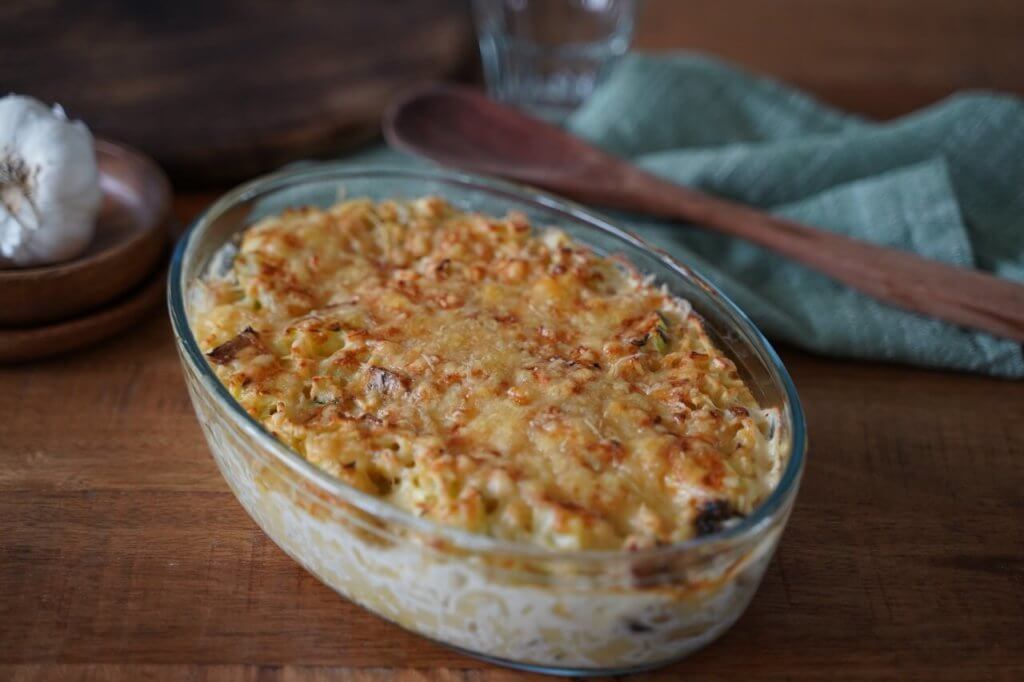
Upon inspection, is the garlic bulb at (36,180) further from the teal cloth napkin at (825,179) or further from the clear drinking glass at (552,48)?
the clear drinking glass at (552,48)

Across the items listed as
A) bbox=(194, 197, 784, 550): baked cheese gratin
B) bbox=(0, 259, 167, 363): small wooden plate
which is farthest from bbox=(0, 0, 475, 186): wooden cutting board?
bbox=(194, 197, 784, 550): baked cheese gratin

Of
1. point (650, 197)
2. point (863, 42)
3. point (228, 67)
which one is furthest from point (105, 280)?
point (863, 42)

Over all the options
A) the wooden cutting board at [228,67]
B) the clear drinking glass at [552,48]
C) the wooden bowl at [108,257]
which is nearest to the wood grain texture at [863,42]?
the clear drinking glass at [552,48]

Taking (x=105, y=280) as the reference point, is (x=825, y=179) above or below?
below

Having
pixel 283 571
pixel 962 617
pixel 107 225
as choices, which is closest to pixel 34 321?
pixel 107 225

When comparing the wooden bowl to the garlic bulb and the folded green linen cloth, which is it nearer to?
the garlic bulb

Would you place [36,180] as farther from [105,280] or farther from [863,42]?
[863,42]
